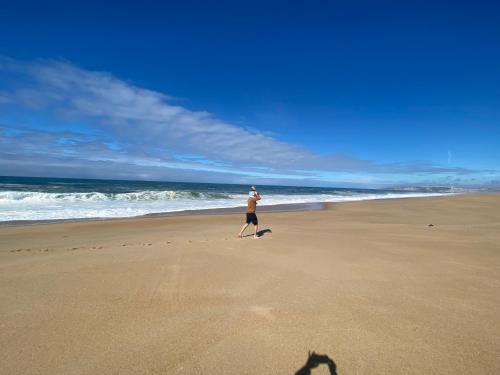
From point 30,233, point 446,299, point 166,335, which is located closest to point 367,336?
point 446,299

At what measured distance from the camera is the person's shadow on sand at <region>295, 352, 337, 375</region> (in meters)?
2.68

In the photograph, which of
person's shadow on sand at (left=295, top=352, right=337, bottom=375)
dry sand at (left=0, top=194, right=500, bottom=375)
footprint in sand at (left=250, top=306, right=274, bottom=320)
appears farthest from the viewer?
footprint in sand at (left=250, top=306, right=274, bottom=320)

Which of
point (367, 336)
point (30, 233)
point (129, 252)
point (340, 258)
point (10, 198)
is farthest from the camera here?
point (10, 198)

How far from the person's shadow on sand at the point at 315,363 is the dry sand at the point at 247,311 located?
0.18ft

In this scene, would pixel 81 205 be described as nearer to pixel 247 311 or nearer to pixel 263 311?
pixel 247 311

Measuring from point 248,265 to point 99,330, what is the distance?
3.17 meters

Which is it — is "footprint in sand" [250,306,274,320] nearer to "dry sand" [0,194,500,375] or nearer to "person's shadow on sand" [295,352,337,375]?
"dry sand" [0,194,500,375]

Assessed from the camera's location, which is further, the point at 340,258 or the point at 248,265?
the point at 340,258

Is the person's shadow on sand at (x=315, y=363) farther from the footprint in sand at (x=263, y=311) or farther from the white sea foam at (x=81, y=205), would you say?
A: the white sea foam at (x=81, y=205)

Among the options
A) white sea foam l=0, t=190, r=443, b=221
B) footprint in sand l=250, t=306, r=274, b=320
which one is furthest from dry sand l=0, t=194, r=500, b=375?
white sea foam l=0, t=190, r=443, b=221

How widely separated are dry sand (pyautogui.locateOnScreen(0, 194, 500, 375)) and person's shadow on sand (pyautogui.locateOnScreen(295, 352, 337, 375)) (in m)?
0.06

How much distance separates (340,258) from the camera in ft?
21.5

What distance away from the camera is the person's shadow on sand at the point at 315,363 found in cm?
268

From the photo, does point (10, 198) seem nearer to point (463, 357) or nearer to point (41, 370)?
point (41, 370)
